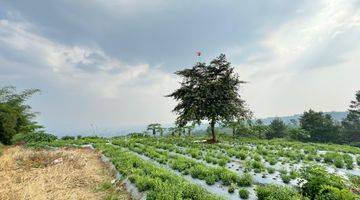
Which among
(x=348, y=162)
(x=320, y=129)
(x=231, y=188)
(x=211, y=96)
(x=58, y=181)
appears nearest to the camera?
(x=231, y=188)

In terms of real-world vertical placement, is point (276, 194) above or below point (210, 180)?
below

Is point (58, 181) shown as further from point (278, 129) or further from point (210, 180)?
point (278, 129)

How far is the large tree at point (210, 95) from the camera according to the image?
2985cm

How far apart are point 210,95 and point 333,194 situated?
821 inches

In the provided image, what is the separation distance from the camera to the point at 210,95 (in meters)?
29.7

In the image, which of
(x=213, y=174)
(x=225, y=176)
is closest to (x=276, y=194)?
(x=225, y=176)

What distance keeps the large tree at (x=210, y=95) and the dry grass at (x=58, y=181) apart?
12378 millimetres

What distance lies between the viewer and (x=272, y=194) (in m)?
10.0

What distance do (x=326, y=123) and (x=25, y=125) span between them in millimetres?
47993

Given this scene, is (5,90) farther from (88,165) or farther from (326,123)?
(326,123)

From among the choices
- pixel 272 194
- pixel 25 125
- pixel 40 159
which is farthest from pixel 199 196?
pixel 25 125

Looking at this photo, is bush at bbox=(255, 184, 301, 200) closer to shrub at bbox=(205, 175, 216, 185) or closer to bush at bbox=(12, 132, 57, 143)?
shrub at bbox=(205, 175, 216, 185)

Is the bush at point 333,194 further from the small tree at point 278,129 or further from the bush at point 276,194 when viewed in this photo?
the small tree at point 278,129

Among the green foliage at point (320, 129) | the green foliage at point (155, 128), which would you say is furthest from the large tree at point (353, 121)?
the green foliage at point (155, 128)
